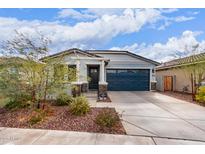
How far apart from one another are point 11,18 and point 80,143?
7504 mm

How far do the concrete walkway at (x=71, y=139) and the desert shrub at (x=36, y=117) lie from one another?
109 centimetres

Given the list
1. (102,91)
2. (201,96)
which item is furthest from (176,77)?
(102,91)

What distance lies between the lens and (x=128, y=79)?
83.4ft

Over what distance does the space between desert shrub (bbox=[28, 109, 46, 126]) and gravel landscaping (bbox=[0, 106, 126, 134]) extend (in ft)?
0.33

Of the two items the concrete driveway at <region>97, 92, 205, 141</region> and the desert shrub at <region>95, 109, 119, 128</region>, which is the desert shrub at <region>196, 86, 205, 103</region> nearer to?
the concrete driveway at <region>97, 92, 205, 141</region>

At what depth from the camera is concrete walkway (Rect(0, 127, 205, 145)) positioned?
21.3 ft

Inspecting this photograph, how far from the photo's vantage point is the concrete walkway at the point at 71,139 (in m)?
6.50

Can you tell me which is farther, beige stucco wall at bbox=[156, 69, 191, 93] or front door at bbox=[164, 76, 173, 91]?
front door at bbox=[164, 76, 173, 91]

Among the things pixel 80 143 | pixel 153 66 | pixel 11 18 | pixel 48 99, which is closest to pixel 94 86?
pixel 153 66

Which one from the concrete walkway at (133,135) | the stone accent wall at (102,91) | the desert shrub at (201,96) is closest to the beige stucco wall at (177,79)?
the desert shrub at (201,96)

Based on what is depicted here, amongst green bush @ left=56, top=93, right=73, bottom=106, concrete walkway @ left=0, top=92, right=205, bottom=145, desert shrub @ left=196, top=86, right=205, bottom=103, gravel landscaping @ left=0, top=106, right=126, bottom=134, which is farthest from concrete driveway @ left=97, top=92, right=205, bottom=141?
desert shrub @ left=196, top=86, right=205, bottom=103
